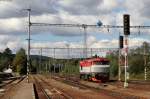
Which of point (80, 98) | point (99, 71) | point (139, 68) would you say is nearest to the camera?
point (80, 98)

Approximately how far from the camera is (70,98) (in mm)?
32906

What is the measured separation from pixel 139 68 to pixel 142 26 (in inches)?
1022

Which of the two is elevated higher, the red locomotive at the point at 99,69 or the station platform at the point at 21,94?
the red locomotive at the point at 99,69

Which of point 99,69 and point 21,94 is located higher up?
point 99,69

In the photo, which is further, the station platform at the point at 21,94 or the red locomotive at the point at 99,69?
the red locomotive at the point at 99,69

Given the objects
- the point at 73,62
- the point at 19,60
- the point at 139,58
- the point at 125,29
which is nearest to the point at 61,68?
the point at 73,62

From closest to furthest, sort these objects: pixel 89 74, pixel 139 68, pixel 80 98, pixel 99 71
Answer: pixel 80 98
pixel 99 71
pixel 89 74
pixel 139 68

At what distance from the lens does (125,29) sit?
39.2 metres

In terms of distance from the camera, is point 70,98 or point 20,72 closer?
point 70,98

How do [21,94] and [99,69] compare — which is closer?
[21,94]

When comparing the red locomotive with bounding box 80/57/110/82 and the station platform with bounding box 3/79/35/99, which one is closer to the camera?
the station platform with bounding box 3/79/35/99

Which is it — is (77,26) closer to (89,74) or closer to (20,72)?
(89,74)

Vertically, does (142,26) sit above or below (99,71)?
above

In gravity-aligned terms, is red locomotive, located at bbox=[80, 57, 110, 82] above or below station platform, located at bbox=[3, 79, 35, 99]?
above
